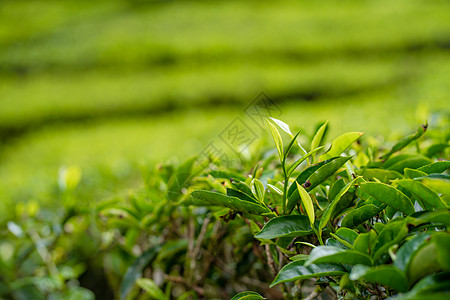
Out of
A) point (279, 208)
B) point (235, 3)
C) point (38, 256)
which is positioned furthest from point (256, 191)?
point (235, 3)

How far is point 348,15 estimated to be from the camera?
23.5 ft

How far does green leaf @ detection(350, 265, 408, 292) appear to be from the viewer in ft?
1.29

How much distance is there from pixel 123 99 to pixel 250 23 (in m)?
3.01

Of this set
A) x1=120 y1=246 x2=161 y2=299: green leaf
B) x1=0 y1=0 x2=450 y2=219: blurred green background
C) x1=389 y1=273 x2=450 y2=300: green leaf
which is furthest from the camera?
x1=0 y1=0 x2=450 y2=219: blurred green background

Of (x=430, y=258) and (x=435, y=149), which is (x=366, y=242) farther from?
(x=435, y=149)

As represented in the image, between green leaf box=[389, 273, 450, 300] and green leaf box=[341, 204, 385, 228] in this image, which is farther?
green leaf box=[341, 204, 385, 228]

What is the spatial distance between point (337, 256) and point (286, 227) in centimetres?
11

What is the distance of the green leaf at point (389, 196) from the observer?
19.1 inches

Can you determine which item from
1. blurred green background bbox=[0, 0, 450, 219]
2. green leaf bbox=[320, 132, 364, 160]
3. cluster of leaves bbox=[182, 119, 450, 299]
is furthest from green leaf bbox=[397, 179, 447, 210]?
blurred green background bbox=[0, 0, 450, 219]

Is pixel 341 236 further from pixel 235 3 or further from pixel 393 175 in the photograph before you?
pixel 235 3

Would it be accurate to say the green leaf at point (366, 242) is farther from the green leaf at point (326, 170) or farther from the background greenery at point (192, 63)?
the background greenery at point (192, 63)

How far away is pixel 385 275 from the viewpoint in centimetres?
40

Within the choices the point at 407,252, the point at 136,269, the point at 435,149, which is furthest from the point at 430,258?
the point at 136,269

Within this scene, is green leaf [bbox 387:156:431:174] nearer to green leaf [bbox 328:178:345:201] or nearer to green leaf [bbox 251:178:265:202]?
green leaf [bbox 328:178:345:201]
